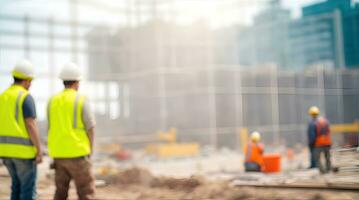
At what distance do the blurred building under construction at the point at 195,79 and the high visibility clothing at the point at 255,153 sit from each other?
33.9ft

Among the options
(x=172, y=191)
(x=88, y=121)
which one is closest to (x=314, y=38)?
(x=172, y=191)

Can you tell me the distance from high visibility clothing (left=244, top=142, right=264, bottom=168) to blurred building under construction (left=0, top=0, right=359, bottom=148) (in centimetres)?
1034

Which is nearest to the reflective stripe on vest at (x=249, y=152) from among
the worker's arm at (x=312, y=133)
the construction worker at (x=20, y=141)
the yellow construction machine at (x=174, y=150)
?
the worker's arm at (x=312, y=133)

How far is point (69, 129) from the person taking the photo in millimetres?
4496

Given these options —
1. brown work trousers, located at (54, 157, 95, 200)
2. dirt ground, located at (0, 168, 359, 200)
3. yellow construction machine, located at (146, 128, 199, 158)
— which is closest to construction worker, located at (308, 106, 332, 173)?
dirt ground, located at (0, 168, 359, 200)

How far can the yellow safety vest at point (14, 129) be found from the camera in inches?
181

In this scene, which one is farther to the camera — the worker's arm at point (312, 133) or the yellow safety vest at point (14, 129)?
the worker's arm at point (312, 133)

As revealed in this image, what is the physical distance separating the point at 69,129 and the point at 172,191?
4167 millimetres

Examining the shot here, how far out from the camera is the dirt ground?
273 inches

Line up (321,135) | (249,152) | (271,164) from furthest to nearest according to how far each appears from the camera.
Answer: (271,164) < (321,135) < (249,152)

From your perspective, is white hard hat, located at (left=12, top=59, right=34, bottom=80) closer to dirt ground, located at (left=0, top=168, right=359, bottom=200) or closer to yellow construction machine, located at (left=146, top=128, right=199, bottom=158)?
dirt ground, located at (left=0, top=168, right=359, bottom=200)

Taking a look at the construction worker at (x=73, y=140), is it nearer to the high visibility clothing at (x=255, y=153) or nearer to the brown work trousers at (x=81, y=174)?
the brown work trousers at (x=81, y=174)

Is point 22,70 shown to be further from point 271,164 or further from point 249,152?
point 271,164

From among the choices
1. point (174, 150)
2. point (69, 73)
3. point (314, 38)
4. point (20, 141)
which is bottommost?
point (174, 150)
